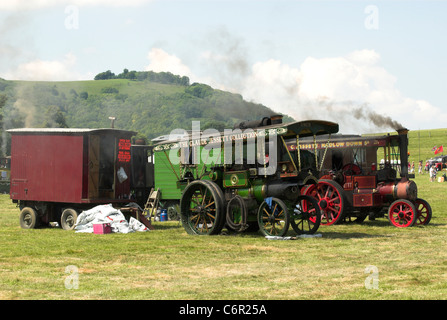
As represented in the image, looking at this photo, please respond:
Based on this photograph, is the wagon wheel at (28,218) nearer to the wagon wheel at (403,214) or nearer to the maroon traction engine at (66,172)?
the maroon traction engine at (66,172)

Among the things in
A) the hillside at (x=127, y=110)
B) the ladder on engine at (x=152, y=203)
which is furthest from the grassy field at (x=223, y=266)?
the hillside at (x=127, y=110)

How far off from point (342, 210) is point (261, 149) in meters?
4.55

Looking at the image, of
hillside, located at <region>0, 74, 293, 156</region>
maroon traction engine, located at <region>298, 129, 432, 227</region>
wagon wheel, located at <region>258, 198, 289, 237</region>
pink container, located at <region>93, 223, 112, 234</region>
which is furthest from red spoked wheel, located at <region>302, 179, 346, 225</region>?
hillside, located at <region>0, 74, 293, 156</region>

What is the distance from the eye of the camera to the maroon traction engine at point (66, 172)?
17.3 metres

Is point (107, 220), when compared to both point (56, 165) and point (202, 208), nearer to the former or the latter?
point (56, 165)

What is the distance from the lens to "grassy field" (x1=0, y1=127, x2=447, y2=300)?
7.64 meters

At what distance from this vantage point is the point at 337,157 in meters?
20.3

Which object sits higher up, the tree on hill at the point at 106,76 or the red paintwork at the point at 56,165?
the tree on hill at the point at 106,76

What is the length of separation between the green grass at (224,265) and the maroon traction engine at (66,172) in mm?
1970

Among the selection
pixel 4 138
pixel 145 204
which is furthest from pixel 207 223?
pixel 4 138

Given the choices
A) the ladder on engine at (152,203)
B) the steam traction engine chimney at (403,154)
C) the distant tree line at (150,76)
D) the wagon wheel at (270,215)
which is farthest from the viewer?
the distant tree line at (150,76)

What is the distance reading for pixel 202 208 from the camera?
1499cm

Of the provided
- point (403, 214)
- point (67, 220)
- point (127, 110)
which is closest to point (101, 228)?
point (67, 220)
